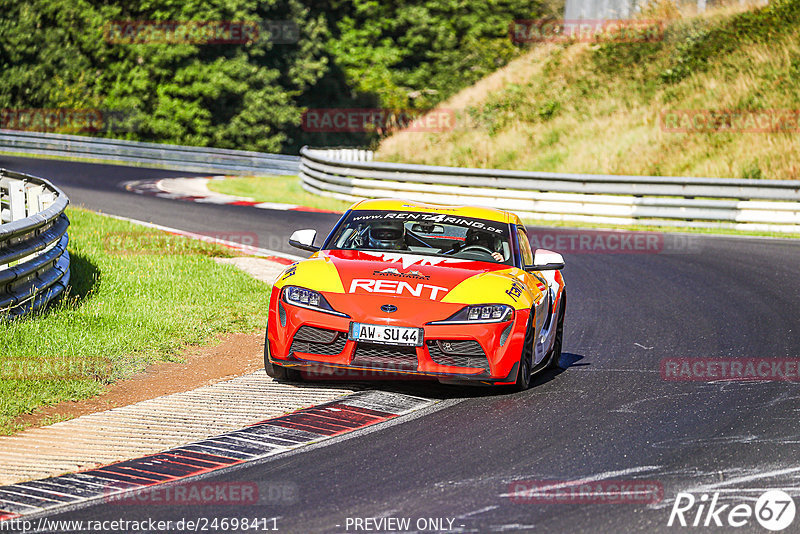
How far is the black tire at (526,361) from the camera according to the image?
7.77 meters

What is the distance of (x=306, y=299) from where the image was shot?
7.75m

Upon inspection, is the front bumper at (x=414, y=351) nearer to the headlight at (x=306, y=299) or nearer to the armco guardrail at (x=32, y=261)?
the headlight at (x=306, y=299)

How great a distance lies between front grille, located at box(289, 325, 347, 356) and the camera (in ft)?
24.7

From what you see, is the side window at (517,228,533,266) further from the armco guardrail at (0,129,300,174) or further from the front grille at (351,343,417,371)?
the armco guardrail at (0,129,300,174)

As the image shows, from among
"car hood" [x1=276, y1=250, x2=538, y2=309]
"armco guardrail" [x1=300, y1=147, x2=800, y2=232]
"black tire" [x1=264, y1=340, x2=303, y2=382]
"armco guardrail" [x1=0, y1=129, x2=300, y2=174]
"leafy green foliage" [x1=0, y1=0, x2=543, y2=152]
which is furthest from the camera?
"leafy green foliage" [x1=0, y1=0, x2=543, y2=152]

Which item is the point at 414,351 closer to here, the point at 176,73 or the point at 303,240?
the point at 303,240

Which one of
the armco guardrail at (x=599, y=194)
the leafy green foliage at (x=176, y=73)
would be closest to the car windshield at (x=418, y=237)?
the armco guardrail at (x=599, y=194)

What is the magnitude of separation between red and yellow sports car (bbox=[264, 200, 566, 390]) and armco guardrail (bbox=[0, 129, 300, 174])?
28161 mm

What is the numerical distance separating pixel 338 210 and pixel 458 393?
1566 centimetres

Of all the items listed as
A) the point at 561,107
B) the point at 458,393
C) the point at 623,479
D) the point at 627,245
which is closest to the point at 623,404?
the point at 458,393

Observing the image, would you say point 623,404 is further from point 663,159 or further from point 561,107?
point 561,107

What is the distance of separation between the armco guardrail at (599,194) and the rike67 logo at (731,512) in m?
16.3

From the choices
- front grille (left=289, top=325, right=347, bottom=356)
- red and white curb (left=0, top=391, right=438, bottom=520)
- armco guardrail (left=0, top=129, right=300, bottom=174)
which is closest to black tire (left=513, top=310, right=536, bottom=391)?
red and white curb (left=0, top=391, right=438, bottom=520)

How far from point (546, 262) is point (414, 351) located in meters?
1.83
